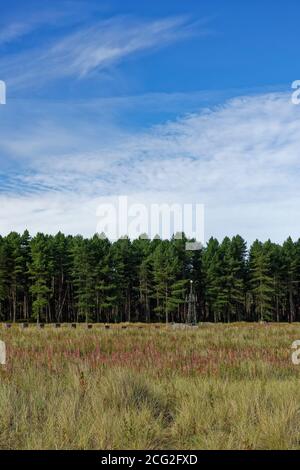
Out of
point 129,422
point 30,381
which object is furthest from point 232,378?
point 129,422

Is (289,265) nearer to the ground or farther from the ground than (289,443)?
farther from the ground

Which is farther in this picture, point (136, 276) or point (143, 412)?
point (136, 276)

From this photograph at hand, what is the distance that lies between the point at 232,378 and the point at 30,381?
12.0ft

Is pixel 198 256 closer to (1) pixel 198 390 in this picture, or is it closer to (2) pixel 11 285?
(2) pixel 11 285

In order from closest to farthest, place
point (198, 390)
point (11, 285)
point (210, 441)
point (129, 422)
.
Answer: point (210, 441) < point (129, 422) < point (198, 390) < point (11, 285)

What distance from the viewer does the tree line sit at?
6869cm

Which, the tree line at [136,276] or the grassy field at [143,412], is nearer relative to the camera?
the grassy field at [143,412]

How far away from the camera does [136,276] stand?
76812mm

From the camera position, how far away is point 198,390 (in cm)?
707

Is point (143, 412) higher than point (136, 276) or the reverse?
the reverse

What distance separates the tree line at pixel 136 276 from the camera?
68.7 metres

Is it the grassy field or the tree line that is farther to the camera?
the tree line

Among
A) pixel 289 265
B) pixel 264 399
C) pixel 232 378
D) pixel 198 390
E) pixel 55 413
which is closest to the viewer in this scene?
pixel 55 413

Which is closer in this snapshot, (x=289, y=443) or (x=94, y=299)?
(x=289, y=443)
